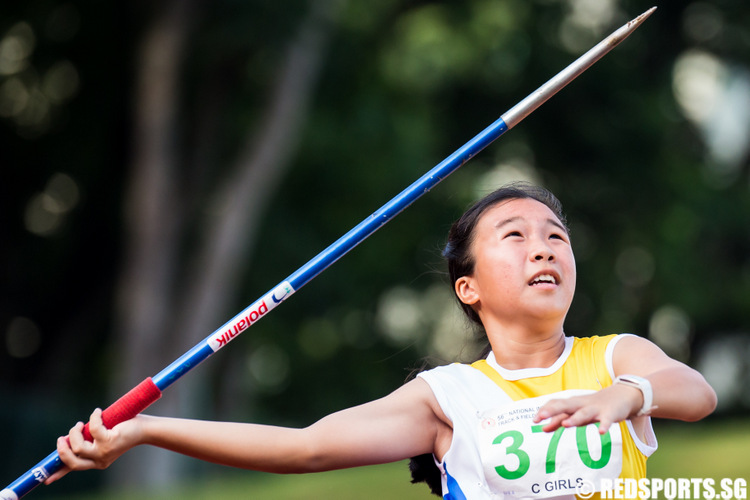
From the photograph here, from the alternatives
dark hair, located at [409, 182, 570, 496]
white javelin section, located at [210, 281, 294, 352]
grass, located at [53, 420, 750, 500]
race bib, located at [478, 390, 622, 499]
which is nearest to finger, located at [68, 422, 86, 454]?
white javelin section, located at [210, 281, 294, 352]

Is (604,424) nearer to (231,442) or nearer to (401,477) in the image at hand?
(231,442)

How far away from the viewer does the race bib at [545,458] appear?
115 inches

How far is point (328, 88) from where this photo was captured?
16.8m

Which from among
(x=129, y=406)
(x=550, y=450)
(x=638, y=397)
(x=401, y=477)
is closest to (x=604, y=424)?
(x=638, y=397)

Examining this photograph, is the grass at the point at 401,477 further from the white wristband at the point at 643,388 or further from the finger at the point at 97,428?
the finger at the point at 97,428

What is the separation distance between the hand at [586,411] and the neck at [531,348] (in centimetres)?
68

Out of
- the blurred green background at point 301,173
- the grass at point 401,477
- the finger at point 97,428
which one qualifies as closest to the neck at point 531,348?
the finger at point 97,428

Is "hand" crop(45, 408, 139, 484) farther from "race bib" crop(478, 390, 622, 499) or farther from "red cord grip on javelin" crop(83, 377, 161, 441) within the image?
"race bib" crop(478, 390, 622, 499)

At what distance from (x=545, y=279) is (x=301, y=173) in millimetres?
14948

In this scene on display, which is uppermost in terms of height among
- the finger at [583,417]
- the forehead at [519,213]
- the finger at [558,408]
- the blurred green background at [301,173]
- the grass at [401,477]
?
the blurred green background at [301,173]

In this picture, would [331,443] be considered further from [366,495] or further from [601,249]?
[601,249]

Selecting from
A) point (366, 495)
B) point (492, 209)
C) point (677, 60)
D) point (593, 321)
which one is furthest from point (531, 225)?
point (593, 321)

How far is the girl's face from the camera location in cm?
316

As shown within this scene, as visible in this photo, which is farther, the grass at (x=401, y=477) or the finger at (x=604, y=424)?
the grass at (x=401, y=477)
